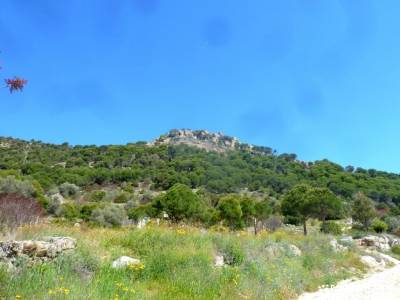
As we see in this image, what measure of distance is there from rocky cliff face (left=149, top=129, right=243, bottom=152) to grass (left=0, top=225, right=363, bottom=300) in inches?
4302

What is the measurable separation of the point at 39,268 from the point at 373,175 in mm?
101957

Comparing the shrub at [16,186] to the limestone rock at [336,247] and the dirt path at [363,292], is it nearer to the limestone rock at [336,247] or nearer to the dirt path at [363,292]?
the limestone rock at [336,247]

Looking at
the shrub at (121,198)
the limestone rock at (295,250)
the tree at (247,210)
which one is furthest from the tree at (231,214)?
the shrub at (121,198)

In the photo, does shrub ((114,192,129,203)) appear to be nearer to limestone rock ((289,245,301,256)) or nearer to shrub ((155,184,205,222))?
shrub ((155,184,205,222))

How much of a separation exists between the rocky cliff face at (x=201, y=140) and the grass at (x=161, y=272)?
109258 mm

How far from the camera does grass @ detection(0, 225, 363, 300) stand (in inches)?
232

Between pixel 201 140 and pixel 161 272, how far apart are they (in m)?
123

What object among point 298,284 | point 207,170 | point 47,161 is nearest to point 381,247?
point 298,284

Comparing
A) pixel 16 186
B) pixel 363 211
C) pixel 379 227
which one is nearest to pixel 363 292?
pixel 363 211

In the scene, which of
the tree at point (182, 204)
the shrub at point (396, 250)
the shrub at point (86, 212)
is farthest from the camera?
the shrub at point (86, 212)

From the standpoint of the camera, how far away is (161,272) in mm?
8359

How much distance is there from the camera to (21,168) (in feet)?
227

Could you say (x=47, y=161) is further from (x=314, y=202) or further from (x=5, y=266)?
(x=5, y=266)

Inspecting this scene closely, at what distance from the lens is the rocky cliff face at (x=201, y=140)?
124m
